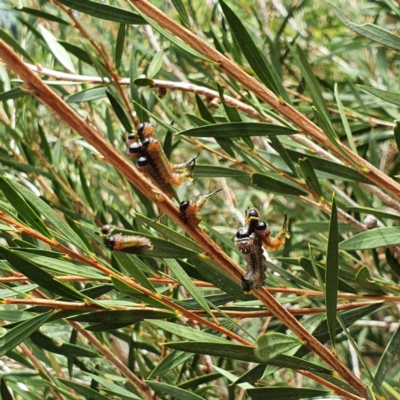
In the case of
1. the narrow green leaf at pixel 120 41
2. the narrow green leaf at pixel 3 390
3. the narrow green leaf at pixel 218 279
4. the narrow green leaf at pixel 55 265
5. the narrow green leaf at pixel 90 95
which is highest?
the narrow green leaf at pixel 120 41

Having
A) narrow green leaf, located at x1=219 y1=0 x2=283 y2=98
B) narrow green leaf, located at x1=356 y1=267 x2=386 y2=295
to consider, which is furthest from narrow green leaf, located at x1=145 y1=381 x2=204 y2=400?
narrow green leaf, located at x1=219 y1=0 x2=283 y2=98

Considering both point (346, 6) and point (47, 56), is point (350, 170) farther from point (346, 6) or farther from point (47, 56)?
point (346, 6)

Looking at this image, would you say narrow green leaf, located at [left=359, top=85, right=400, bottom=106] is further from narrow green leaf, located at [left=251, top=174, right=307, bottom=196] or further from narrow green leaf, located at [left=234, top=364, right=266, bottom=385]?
narrow green leaf, located at [left=234, top=364, right=266, bottom=385]

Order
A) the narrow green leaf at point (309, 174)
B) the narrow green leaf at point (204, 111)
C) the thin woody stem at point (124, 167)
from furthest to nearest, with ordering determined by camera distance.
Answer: the narrow green leaf at point (204, 111) → the narrow green leaf at point (309, 174) → the thin woody stem at point (124, 167)

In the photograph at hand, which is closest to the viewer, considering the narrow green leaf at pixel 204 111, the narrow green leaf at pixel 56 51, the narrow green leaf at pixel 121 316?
the narrow green leaf at pixel 121 316

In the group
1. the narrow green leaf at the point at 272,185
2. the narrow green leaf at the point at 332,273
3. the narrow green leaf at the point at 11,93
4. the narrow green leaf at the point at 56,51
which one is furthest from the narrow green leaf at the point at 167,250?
the narrow green leaf at the point at 56,51

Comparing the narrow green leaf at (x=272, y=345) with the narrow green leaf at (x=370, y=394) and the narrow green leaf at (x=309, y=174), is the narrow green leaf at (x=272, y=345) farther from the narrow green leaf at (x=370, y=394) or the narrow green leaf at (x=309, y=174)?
the narrow green leaf at (x=309, y=174)

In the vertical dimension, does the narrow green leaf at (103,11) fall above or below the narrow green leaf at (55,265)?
above

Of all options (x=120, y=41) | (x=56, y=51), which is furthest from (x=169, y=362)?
(x=56, y=51)
